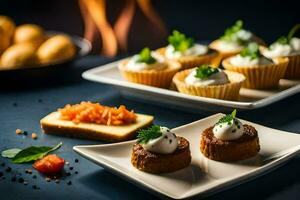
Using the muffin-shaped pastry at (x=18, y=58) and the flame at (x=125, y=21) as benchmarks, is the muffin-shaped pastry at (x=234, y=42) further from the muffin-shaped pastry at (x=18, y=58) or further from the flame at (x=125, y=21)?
the flame at (x=125, y=21)

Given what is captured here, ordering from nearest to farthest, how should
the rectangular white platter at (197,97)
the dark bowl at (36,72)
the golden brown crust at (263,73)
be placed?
the rectangular white platter at (197,97), the golden brown crust at (263,73), the dark bowl at (36,72)

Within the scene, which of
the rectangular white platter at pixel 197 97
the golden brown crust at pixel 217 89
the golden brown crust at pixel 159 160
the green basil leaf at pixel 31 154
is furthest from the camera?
the golden brown crust at pixel 217 89

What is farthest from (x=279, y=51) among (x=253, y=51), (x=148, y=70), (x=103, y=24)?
(x=103, y=24)

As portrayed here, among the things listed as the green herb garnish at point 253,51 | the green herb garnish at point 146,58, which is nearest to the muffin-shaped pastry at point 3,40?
the green herb garnish at point 146,58

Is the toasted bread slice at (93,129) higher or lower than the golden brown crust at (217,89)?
lower

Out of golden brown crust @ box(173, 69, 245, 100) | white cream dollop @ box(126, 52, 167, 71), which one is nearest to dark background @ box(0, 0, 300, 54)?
white cream dollop @ box(126, 52, 167, 71)

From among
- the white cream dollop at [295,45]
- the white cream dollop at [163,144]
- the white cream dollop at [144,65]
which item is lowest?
the white cream dollop at [144,65]

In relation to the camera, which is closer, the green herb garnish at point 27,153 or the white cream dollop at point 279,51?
the green herb garnish at point 27,153

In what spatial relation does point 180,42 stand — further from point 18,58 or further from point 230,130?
point 230,130
